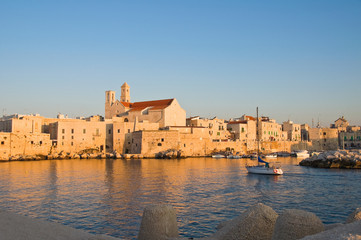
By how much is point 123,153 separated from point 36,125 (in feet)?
51.9

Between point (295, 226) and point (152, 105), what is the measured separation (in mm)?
55674

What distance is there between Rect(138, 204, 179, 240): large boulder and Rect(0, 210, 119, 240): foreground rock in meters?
1.09

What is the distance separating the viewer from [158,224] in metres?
7.17

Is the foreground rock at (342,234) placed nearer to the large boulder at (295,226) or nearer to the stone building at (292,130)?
the large boulder at (295,226)

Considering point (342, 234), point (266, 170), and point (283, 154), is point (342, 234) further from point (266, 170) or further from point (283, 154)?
point (283, 154)

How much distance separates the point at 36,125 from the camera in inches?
2131

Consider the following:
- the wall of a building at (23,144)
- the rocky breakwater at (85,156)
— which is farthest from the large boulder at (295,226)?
the wall of a building at (23,144)

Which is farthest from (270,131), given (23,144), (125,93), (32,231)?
(32,231)

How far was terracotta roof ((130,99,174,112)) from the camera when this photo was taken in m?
58.8

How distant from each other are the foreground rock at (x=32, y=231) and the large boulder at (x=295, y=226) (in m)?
3.33

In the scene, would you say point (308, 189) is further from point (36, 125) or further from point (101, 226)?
point (36, 125)

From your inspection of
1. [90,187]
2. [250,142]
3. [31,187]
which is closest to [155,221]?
[90,187]

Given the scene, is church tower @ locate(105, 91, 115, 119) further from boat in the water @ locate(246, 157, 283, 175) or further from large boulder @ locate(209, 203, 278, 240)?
large boulder @ locate(209, 203, 278, 240)

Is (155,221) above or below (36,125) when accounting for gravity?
below
